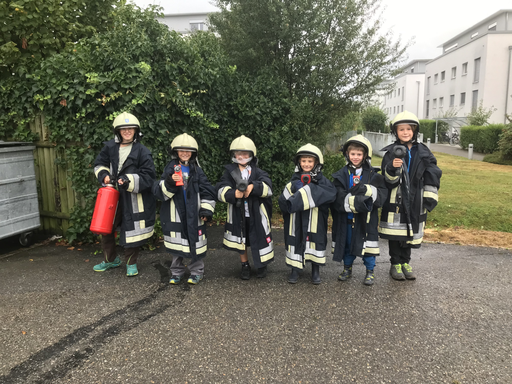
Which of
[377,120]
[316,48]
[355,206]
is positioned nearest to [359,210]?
[355,206]

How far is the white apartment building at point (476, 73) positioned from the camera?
2945cm

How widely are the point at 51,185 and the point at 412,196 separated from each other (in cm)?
518

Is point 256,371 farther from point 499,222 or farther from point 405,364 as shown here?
point 499,222

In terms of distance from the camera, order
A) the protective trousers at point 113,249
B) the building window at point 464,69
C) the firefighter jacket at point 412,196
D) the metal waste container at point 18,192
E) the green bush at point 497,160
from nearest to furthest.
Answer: the firefighter jacket at point 412,196, the protective trousers at point 113,249, the metal waste container at point 18,192, the green bush at point 497,160, the building window at point 464,69

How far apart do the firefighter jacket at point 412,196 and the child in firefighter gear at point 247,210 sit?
136 centimetres

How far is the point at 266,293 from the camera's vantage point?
157 inches

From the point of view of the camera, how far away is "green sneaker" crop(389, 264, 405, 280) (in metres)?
4.35

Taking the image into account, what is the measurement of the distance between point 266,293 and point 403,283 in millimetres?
1612

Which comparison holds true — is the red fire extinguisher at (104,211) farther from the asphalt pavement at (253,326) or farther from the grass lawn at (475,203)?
the grass lawn at (475,203)

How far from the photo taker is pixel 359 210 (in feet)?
12.9

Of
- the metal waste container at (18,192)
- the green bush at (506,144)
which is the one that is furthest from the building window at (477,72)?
the metal waste container at (18,192)

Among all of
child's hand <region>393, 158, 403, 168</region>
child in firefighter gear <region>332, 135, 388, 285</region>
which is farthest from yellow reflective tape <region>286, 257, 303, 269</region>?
child's hand <region>393, 158, 403, 168</region>

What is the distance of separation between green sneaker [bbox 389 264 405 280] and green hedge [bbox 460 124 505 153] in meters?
15.6

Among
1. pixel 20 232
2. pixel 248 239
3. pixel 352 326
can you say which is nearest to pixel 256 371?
pixel 352 326
